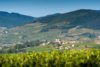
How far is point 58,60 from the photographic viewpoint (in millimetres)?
69812

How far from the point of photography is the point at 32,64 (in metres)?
71.2

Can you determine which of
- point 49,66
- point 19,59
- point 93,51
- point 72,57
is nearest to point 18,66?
point 19,59

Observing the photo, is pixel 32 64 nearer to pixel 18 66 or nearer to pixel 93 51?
pixel 18 66

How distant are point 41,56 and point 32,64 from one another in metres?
2.63

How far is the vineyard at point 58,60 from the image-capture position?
227 feet

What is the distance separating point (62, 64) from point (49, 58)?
301cm

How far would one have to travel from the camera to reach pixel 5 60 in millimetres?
72062

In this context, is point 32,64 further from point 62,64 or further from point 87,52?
point 87,52

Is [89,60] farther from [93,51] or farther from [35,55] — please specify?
[35,55]

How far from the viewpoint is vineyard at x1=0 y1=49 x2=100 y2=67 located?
6906 cm

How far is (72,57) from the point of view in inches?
2721

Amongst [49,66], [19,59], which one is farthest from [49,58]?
[19,59]

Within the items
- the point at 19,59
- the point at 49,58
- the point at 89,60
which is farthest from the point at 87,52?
the point at 19,59

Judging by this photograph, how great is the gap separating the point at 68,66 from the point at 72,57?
2.04 meters
